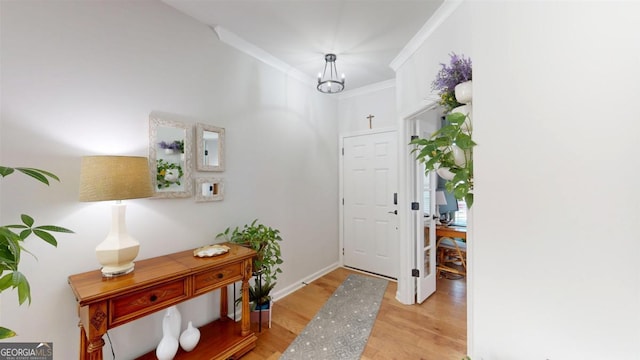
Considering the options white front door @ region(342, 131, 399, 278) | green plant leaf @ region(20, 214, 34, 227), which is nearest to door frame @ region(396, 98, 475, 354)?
white front door @ region(342, 131, 399, 278)

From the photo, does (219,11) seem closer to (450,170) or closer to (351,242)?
(450,170)

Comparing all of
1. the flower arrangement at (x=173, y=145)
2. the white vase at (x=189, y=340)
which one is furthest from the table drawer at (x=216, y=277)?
the flower arrangement at (x=173, y=145)

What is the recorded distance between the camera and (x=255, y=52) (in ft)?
8.20

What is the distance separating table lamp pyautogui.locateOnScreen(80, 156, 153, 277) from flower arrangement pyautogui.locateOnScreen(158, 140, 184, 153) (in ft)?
1.37

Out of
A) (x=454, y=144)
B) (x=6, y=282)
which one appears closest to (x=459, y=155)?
(x=454, y=144)

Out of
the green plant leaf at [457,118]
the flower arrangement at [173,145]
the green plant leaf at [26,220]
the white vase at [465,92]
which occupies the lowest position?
the green plant leaf at [26,220]

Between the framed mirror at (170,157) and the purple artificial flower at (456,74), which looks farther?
the framed mirror at (170,157)

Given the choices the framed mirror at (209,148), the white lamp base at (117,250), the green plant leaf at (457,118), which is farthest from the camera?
the framed mirror at (209,148)

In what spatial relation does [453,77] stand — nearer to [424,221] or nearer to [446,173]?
[446,173]

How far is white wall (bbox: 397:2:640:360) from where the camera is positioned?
56cm

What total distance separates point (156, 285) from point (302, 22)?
2.22 meters

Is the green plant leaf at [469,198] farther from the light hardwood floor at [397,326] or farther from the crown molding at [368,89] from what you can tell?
the crown molding at [368,89]

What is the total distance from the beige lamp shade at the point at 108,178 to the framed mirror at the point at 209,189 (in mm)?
627

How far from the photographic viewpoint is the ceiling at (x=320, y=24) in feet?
6.18
